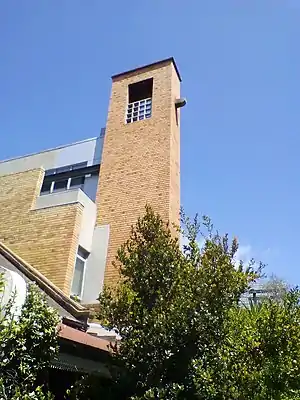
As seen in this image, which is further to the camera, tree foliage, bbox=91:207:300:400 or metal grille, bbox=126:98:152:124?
metal grille, bbox=126:98:152:124

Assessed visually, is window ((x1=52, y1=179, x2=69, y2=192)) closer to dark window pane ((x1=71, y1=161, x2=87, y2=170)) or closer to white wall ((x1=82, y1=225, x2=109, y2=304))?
dark window pane ((x1=71, y1=161, x2=87, y2=170))

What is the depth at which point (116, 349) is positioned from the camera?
6199 mm

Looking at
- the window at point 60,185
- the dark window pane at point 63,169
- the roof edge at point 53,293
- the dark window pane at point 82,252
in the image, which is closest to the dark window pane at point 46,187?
the window at point 60,185

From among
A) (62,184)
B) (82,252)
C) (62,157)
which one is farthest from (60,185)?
(82,252)

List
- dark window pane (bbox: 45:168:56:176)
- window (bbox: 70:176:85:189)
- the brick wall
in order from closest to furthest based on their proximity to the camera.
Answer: the brick wall, window (bbox: 70:176:85:189), dark window pane (bbox: 45:168:56:176)

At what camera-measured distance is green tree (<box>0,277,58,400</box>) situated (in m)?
4.73

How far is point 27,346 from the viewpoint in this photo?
507cm

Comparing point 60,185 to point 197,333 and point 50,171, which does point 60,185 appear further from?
point 197,333

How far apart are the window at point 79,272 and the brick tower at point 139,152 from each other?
85 cm

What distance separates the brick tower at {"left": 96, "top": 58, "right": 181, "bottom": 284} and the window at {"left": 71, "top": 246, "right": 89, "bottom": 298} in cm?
85

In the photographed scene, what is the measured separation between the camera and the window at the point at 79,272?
503 inches

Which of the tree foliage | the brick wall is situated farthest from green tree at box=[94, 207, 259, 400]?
the brick wall

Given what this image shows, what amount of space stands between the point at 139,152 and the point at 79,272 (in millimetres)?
5183

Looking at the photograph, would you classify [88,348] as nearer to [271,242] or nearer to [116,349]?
[116,349]
